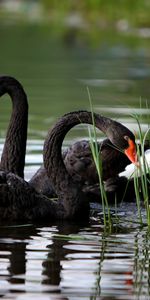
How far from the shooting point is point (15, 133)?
923 cm

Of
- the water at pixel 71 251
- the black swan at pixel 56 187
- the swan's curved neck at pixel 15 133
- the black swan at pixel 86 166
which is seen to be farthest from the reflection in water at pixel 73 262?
the black swan at pixel 86 166

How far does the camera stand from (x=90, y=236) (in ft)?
24.7

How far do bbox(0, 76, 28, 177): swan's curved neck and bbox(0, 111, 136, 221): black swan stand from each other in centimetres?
71

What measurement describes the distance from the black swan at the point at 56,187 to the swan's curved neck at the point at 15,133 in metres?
0.71

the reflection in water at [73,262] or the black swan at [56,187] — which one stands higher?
the black swan at [56,187]

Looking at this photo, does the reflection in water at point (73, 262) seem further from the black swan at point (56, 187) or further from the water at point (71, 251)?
the black swan at point (56, 187)

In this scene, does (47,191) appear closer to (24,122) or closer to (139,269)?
(24,122)

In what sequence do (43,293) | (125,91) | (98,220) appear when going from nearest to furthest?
(43,293) < (98,220) < (125,91)

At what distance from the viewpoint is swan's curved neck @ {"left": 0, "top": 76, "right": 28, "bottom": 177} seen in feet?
29.9

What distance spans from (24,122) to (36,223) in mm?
1481

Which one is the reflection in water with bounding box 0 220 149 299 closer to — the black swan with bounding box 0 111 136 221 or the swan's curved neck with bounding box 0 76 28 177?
the black swan with bounding box 0 111 136 221

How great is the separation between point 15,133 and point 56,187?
982 millimetres

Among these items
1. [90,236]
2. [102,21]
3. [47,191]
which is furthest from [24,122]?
[102,21]

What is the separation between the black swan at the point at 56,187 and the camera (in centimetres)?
794
